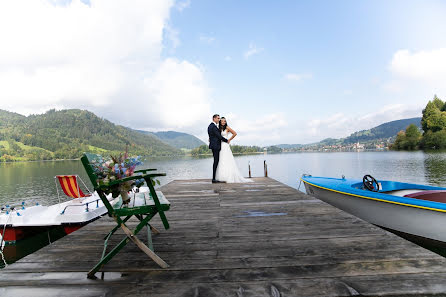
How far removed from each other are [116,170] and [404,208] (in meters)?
6.59

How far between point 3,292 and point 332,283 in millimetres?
2897

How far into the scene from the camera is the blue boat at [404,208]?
529 centimetres

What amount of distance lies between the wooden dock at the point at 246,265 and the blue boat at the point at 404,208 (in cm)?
291

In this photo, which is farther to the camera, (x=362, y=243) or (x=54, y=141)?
(x=54, y=141)

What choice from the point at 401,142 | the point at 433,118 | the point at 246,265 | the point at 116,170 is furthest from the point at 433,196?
the point at 401,142

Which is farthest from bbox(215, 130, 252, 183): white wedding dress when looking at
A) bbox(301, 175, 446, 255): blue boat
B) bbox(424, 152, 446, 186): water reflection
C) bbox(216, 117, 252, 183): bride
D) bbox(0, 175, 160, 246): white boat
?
bbox(424, 152, 446, 186): water reflection

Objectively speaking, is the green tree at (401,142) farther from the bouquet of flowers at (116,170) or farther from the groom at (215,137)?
the bouquet of flowers at (116,170)

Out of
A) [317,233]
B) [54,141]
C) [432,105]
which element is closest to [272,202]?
[317,233]

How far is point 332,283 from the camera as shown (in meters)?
2.03

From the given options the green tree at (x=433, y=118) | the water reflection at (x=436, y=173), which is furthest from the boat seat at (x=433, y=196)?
the green tree at (x=433, y=118)

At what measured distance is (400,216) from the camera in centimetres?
590

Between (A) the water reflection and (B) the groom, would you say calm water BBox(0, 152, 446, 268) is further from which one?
(B) the groom

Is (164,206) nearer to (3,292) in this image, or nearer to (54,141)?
(3,292)

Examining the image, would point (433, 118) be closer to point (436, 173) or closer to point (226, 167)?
point (436, 173)
